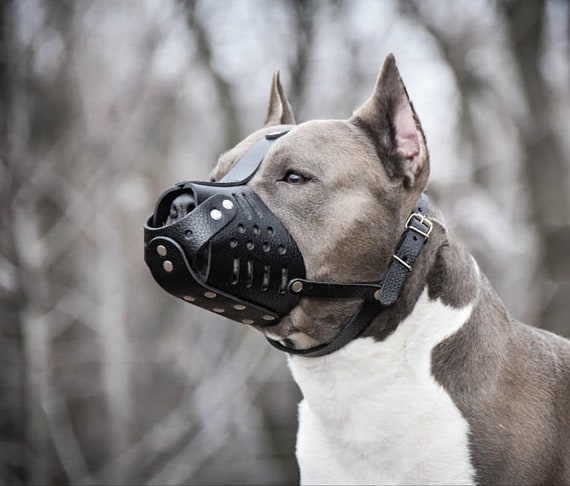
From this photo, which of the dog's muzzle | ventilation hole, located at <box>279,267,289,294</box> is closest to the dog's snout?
the dog's muzzle

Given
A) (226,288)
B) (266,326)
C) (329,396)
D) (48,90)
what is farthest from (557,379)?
(48,90)

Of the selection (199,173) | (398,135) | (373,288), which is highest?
(398,135)

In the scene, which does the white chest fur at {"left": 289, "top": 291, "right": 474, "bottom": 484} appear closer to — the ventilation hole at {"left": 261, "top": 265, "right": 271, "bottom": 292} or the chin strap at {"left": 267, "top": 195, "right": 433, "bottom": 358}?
the chin strap at {"left": 267, "top": 195, "right": 433, "bottom": 358}

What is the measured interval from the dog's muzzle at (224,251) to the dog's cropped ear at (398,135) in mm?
498

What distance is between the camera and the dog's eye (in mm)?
2574

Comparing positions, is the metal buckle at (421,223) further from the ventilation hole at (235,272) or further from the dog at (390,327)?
the ventilation hole at (235,272)

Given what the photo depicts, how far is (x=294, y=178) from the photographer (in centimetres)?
258

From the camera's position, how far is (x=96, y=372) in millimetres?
8398

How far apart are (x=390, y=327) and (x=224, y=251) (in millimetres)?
645

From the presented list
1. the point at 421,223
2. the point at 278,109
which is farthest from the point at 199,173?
the point at 421,223

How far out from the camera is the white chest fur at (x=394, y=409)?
8.22ft

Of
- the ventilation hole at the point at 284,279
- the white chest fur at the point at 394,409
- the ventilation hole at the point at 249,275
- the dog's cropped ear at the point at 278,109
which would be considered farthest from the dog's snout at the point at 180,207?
the dog's cropped ear at the point at 278,109

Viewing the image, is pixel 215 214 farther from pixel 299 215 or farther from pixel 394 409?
pixel 394 409

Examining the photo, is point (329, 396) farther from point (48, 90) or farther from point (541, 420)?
point (48, 90)
